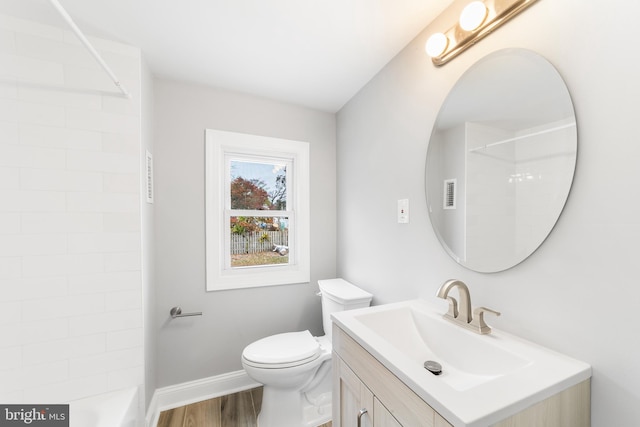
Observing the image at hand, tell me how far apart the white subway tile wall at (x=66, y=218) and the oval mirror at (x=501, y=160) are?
166cm

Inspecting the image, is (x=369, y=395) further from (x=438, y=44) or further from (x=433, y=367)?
(x=438, y=44)

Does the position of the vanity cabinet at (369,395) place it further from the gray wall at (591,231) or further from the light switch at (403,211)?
the light switch at (403,211)

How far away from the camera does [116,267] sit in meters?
1.41

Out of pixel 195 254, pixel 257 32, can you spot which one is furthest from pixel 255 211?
pixel 257 32

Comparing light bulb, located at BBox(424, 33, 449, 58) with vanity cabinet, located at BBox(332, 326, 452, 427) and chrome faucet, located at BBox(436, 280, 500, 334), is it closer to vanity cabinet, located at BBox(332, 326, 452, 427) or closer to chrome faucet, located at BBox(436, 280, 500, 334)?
chrome faucet, located at BBox(436, 280, 500, 334)

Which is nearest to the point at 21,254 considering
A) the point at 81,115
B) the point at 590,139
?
the point at 81,115

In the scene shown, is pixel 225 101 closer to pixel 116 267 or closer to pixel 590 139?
pixel 116 267

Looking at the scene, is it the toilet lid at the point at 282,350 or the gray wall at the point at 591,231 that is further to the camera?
the toilet lid at the point at 282,350

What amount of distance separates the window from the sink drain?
4.22 feet

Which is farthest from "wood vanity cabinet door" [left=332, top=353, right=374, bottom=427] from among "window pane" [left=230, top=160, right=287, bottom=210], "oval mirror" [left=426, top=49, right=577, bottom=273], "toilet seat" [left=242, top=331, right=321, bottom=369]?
"window pane" [left=230, top=160, right=287, bottom=210]

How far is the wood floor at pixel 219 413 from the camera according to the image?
5.34 feet

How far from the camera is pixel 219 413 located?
172 cm

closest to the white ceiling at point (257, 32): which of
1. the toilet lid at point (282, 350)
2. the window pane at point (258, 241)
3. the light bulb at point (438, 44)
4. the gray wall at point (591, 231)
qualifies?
the light bulb at point (438, 44)

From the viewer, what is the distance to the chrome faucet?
94 centimetres
